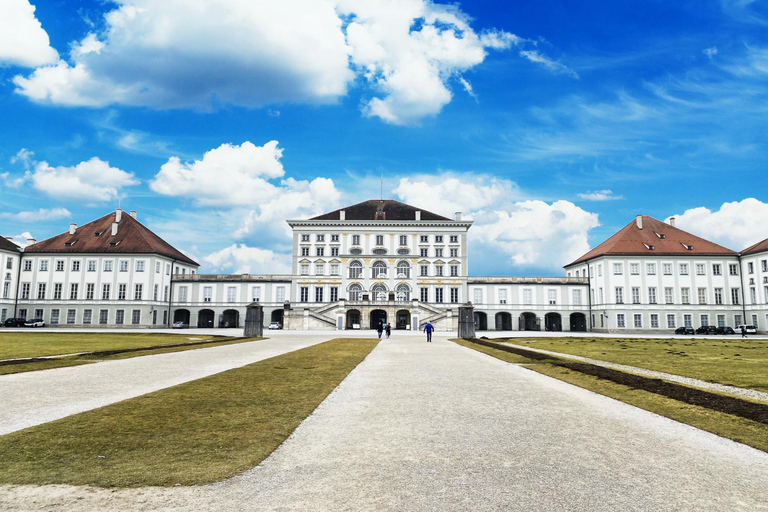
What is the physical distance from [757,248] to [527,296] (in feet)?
87.4

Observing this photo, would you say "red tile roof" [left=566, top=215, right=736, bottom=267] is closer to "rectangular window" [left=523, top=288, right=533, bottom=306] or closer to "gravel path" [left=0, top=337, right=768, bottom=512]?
"rectangular window" [left=523, top=288, right=533, bottom=306]

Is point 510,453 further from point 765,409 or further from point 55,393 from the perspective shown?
point 55,393

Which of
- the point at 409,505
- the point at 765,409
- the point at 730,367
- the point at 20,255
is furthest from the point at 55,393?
the point at 20,255

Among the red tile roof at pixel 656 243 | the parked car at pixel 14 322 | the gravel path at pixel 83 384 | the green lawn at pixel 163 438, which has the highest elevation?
the red tile roof at pixel 656 243

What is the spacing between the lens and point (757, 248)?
6216 cm

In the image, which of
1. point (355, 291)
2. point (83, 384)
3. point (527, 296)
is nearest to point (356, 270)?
point (355, 291)

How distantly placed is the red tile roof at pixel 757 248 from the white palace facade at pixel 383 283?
0.24m

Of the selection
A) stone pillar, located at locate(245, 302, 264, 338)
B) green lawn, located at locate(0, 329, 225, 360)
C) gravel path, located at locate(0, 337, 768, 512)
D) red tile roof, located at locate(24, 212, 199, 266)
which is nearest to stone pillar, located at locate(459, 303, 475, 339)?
stone pillar, located at locate(245, 302, 264, 338)

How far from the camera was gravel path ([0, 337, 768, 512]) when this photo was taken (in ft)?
15.4

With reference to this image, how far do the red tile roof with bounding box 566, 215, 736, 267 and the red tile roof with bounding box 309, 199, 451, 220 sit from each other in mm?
22111

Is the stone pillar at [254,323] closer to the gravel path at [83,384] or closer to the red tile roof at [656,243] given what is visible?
the gravel path at [83,384]

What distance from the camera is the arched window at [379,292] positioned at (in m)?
71.9

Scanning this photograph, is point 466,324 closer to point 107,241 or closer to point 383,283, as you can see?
point 383,283

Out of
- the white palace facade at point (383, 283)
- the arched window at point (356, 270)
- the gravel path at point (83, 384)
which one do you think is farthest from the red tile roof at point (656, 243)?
the gravel path at point (83, 384)
